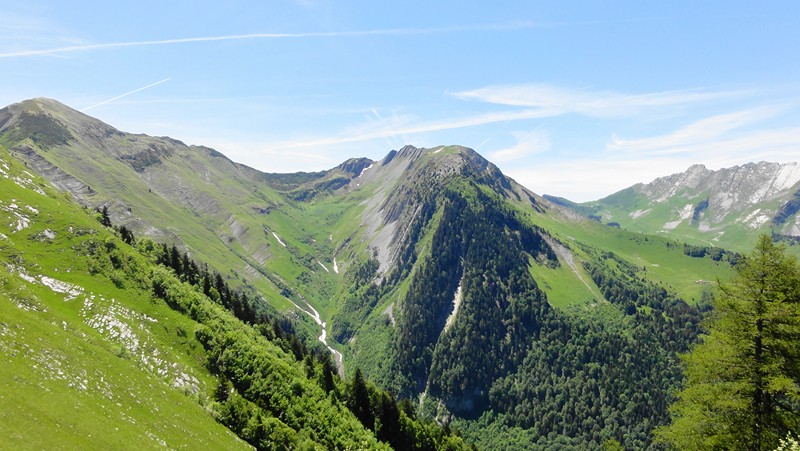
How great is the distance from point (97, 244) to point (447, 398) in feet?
536

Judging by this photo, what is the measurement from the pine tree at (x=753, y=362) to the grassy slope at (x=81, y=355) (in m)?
41.5

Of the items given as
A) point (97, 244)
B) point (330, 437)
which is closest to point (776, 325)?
point (330, 437)

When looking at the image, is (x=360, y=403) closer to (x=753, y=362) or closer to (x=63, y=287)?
(x=63, y=287)

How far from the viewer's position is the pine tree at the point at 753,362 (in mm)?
23719

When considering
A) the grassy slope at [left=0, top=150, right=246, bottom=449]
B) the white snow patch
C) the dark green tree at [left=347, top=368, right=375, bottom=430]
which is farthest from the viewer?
the dark green tree at [left=347, top=368, right=375, bottom=430]

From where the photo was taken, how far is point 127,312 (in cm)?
6212

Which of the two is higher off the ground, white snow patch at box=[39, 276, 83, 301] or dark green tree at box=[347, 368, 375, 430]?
white snow patch at box=[39, 276, 83, 301]

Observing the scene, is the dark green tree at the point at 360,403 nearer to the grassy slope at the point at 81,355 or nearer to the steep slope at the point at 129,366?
the steep slope at the point at 129,366

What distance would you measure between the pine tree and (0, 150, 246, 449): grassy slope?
136 ft

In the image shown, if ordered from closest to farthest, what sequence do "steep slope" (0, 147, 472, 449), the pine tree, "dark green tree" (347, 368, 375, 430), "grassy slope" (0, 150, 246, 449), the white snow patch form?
the pine tree → "grassy slope" (0, 150, 246, 449) → "steep slope" (0, 147, 472, 449) → the white snow patch → "dark green tree" (347, 368, 375, 430)

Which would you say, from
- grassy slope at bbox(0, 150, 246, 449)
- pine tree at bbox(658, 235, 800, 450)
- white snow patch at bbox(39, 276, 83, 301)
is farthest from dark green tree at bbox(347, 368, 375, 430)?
pine tree at bbox(658, 235, 800, 450)

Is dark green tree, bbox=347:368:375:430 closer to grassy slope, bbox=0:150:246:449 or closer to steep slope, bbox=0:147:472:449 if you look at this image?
steep slope, bbox=0:147:472:449

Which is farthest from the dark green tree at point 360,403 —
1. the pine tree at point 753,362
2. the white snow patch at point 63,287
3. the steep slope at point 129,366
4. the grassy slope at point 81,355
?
the pine tree at point 753,362

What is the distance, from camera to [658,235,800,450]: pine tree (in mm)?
23719
